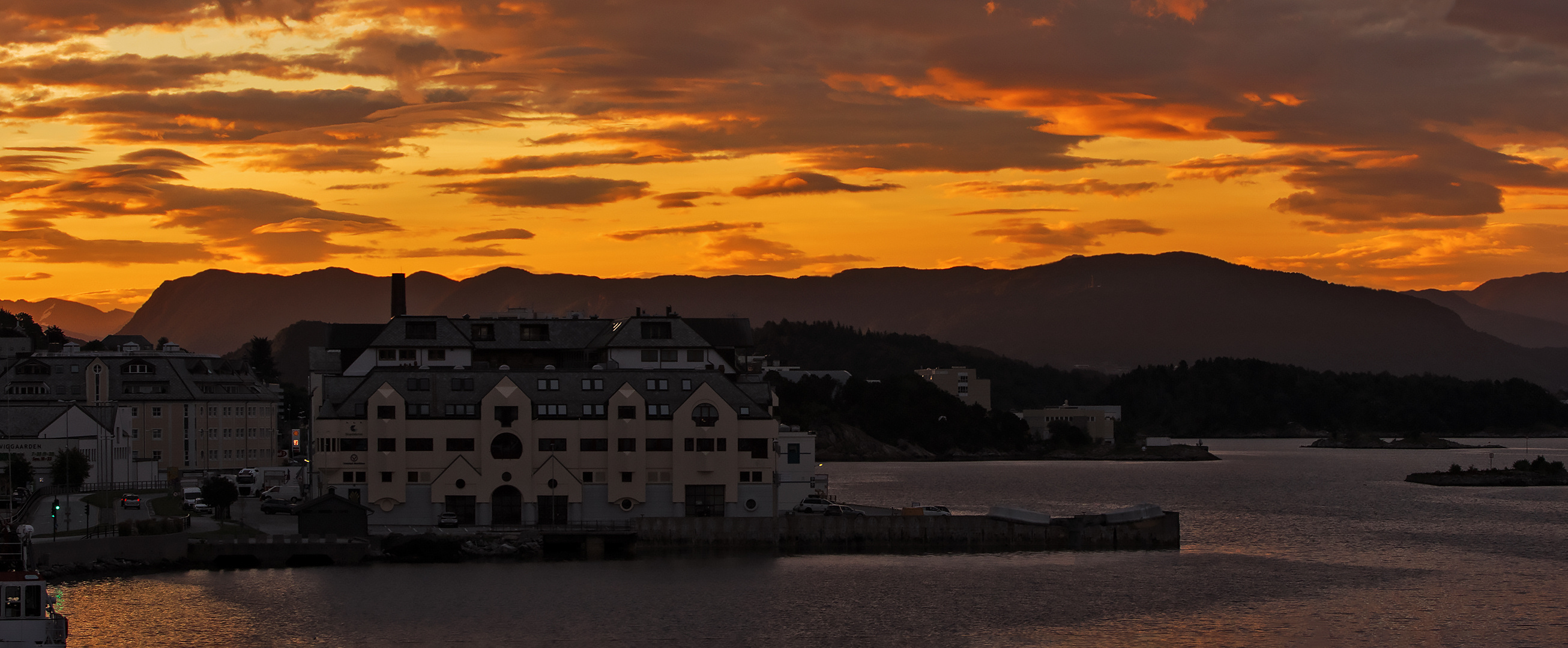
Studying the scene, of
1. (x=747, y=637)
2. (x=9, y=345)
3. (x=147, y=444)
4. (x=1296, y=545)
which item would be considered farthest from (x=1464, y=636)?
(x=9, y=345)

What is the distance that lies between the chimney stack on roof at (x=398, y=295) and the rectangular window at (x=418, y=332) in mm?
28075

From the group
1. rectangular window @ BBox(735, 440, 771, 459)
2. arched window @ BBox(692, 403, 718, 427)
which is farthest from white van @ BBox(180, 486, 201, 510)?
rectangular window @ BBox(735, 440, 771, 459)

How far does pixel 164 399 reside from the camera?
160625 mm

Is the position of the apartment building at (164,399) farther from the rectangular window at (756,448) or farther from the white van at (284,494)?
the rectangular window at (756,448)

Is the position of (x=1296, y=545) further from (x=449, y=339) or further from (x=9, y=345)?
(x=9, y=345)

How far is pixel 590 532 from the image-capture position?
313 feet

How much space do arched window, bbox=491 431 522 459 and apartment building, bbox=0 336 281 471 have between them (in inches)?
2557

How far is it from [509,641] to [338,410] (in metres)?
36.0

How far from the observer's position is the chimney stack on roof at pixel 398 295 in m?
140

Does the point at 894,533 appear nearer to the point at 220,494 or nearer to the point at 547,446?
the point at 547,446

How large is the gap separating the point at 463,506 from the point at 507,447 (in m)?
4.66

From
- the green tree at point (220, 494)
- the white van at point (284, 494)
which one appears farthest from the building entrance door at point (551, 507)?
the white van at point (284, 494)

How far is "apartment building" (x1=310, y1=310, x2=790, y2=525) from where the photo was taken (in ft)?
323

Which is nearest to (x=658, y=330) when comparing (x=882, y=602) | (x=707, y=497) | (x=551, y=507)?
(x=707, y=497)
